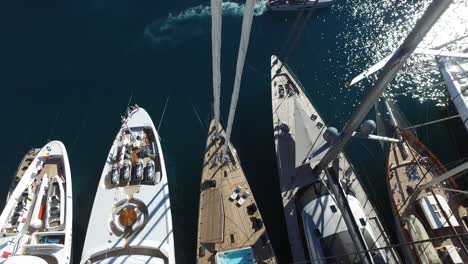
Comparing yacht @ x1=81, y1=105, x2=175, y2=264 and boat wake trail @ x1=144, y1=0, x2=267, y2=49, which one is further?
boat wake trail @ x1=144, y1=0, x2=267, y2=49

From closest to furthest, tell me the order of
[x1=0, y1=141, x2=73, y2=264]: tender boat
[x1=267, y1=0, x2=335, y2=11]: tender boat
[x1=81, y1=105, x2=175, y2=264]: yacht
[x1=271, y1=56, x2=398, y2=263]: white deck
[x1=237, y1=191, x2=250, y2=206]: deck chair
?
[x1=81, y1=105, x2=175, y2=264]: yacht → [x1=271, y1=56, x2=398, y2=263]: white deck → [x1=0, y1=141, x2=73, y2=264]: tender boat → [x1=237, y1=191, x2=250, y2=206]: deck chair → [x1=267, y1=0, x2=335, y2=11]: tender boat

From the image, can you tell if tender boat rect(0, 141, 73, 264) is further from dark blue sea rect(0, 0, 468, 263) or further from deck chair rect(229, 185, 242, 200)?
deck chair rect(229, 185, 242, 200)

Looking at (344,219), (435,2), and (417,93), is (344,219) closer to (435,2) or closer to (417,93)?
(435,2)

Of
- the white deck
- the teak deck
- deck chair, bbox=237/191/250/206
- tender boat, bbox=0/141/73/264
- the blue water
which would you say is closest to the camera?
the blue water

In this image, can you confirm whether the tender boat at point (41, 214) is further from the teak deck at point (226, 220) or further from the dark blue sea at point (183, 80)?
the teak deck at point (226, 220)

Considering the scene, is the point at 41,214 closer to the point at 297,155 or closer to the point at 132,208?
the point at 132,208

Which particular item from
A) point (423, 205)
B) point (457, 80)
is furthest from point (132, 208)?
point (457, 80)

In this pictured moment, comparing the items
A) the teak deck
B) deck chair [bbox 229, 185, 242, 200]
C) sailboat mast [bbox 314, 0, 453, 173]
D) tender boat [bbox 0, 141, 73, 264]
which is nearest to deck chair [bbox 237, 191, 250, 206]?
the teak deck
